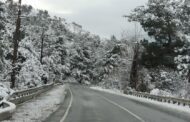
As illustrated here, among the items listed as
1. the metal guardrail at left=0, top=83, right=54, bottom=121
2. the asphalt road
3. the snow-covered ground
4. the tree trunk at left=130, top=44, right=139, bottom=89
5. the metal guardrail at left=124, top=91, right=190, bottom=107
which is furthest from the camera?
the tree trunk at left=130, top=44, right=139, bottom=89

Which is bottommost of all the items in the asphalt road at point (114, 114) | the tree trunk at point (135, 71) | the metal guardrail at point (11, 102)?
the asphalt road at point (114, 114)

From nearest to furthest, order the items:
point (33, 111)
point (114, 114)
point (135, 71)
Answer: point (33, 111), point (114, 114), point (135, 71)

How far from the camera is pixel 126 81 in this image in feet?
237

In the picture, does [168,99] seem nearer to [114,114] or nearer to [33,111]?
[114,114]

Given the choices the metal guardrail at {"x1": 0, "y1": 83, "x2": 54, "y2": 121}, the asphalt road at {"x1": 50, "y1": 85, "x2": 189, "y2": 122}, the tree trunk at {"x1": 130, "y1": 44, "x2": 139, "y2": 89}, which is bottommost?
the asphalt road at {"x1": 50, "y1": 85, "x2": 189, "y2": 122}

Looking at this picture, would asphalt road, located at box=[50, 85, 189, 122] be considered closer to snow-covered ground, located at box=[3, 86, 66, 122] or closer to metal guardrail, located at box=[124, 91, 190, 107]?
snow-covered ground, located at box=[3, 86, 66, 122]

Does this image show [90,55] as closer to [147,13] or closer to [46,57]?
[46,57]

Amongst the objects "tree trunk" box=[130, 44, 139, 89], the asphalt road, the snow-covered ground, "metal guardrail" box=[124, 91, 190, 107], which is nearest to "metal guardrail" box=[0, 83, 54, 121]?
the snow-covered ground

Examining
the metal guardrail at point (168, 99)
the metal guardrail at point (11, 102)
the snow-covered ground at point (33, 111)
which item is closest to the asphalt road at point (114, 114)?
the snow-covered ground at point (33, 111)

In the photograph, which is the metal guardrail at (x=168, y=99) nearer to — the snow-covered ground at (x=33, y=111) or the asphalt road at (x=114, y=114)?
the asphalt road at (x=114, y=114)

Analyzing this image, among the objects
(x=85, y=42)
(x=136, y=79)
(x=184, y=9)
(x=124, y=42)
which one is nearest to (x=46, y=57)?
(x=124, y=42)

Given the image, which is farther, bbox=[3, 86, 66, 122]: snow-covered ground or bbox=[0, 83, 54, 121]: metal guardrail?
bbox=[3, 86, 66, 122]: snow-covered ground

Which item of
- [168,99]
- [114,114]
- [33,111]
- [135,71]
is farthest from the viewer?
[135,71]

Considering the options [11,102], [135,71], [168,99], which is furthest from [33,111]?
[135,71]
